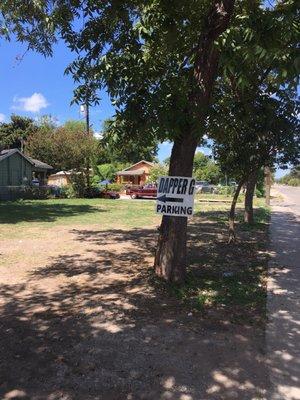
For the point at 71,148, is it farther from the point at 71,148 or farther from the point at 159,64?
the point at 159,64

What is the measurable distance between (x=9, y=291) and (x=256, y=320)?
11.8 ft

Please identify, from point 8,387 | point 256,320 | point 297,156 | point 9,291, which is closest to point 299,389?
point 256,320

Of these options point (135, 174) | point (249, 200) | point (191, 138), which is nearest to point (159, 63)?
point (191, 138)

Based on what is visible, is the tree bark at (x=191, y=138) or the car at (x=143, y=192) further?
the car at (x=143, y=192)

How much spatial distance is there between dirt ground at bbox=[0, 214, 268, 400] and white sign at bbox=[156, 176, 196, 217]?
1217 mm

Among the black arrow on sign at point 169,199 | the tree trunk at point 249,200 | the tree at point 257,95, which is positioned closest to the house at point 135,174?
the tree trunk at point 249,200

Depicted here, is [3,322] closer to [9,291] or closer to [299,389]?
[9,291]

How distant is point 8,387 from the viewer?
4.06 m

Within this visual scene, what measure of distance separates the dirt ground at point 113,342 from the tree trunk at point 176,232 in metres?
0.46

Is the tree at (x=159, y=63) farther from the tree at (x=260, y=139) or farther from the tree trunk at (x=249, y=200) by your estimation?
the tree trunk at (x=249, y=200)

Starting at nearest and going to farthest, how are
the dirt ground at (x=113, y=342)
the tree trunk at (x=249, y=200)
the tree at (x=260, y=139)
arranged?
the dirt ground at (x=113, y=342) < the tree at (x=260, y=139) < the tree trunk at (x=249, y=200)

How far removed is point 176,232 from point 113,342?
8.23 ft

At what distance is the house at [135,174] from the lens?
67.7m

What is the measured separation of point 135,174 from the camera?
67.8 meters
